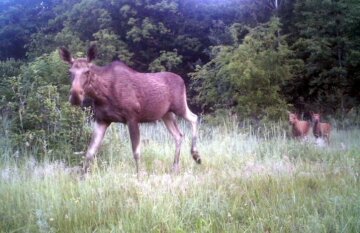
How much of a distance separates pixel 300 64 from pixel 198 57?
10.2 metres

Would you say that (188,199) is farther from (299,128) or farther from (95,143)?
(299,128)

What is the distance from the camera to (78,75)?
7199mm

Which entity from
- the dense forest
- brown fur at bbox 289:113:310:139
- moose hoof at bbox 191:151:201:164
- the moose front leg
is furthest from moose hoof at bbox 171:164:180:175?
brown fur at bbox 289:113:310:139

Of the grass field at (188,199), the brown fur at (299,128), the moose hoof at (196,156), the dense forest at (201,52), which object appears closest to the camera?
the grass field at (188,199)

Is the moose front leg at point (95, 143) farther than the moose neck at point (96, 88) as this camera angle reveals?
Yes

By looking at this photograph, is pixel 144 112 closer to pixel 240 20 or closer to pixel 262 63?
pixel 262 63

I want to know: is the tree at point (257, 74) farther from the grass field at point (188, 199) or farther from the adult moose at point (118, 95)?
the grass field at point (188, 199)

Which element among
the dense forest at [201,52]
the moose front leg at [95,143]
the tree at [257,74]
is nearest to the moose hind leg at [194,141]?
the moose front leg at [95,143]

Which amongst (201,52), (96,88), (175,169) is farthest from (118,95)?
(201,52)

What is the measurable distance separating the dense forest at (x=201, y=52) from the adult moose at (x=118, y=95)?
4.58 ft

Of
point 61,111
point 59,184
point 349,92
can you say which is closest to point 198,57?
point 349,92

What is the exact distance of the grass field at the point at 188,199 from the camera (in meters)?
4.48

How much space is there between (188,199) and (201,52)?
25944mm

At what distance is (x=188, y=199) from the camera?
16.6ft
